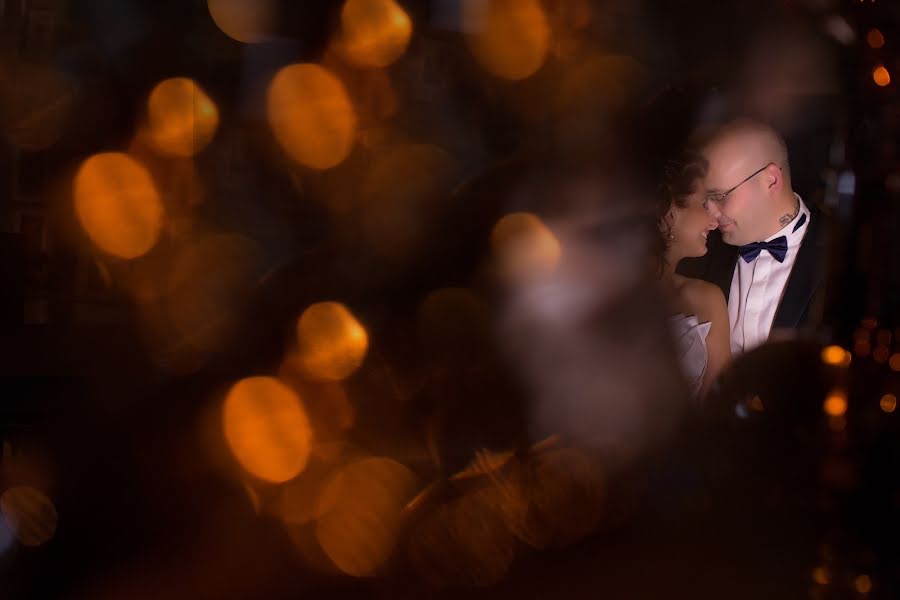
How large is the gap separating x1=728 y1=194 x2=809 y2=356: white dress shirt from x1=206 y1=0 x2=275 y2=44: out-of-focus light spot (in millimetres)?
1220

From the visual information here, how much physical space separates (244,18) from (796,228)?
1.31m

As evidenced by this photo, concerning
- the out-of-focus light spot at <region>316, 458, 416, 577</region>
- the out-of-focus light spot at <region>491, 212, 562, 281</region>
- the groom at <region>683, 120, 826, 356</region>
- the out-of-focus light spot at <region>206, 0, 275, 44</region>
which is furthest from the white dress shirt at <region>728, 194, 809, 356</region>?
the out-of-focus light spot at <region>206, 0, 275, 44</region>

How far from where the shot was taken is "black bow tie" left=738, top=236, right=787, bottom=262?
3.30ft

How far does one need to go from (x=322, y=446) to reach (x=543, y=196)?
629 millimetres

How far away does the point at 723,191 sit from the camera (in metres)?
1.05

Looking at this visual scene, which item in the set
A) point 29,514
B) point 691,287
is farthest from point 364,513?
point 691,287

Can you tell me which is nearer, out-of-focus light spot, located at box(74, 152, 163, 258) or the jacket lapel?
the jacket lapel

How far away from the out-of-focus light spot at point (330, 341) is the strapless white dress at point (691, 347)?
0.66 meters

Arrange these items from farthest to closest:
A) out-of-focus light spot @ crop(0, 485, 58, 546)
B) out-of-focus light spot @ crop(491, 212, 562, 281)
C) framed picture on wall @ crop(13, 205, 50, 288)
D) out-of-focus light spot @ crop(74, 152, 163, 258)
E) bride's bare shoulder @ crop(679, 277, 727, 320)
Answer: out-of-focus light spot @ crop(74, 152, 163, 258), framed picture on wall @ crop(13, 205, 50, 288), out-of-focus light spot @ crop(491, 212, 562, 281), out-of-focus light spot @ crop(0, 485, 58, 546), bride's bare shoulder @ crop(679, 277, 727, 320)

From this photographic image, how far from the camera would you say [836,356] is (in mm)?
720

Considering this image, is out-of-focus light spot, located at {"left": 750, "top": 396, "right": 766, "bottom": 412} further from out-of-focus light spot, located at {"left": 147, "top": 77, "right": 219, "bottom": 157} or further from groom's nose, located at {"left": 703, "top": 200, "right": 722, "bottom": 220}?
out-of-focus light spot, located at {"left": 147, "top": 77, "right": 219, "bottom": 157}

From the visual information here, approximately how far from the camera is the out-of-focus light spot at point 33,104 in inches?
70.7

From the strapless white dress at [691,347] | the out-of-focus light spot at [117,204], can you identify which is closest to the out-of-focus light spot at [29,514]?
the out-of-focus light spot at [117,204]

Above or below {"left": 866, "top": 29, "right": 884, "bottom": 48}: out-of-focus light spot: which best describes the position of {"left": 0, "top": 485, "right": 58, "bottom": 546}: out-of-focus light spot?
below
